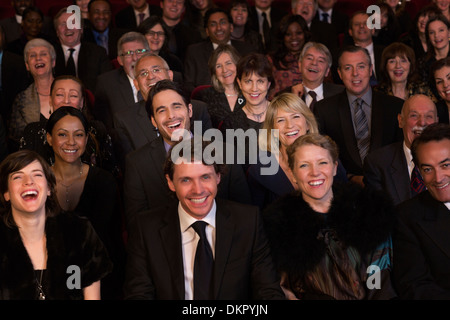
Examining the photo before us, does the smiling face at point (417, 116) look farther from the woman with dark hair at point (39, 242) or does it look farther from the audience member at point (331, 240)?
the woman with dark hair at point (39, 242)

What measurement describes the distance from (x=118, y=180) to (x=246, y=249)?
1448mm

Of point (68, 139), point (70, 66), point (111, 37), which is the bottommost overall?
point (68, 139)

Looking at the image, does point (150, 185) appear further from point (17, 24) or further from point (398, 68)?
point (17, 24)

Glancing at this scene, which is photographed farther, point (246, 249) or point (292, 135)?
point (292, 135)

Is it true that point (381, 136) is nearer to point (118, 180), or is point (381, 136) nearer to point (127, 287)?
point (118, 180)

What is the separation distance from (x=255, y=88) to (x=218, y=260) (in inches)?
69.9

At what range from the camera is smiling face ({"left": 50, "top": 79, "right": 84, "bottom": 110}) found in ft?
13.4

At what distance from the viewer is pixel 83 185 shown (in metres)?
3.36

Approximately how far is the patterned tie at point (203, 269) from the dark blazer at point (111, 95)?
2.17m

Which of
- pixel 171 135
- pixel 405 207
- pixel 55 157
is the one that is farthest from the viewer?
pixel 55 157

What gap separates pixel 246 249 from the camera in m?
2.46

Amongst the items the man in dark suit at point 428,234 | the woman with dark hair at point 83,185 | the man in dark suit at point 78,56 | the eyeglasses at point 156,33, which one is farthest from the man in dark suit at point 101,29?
the man in dark suit at point 428,234

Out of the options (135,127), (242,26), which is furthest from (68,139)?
(242,26)

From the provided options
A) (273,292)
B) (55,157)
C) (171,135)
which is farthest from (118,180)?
(273,292)
